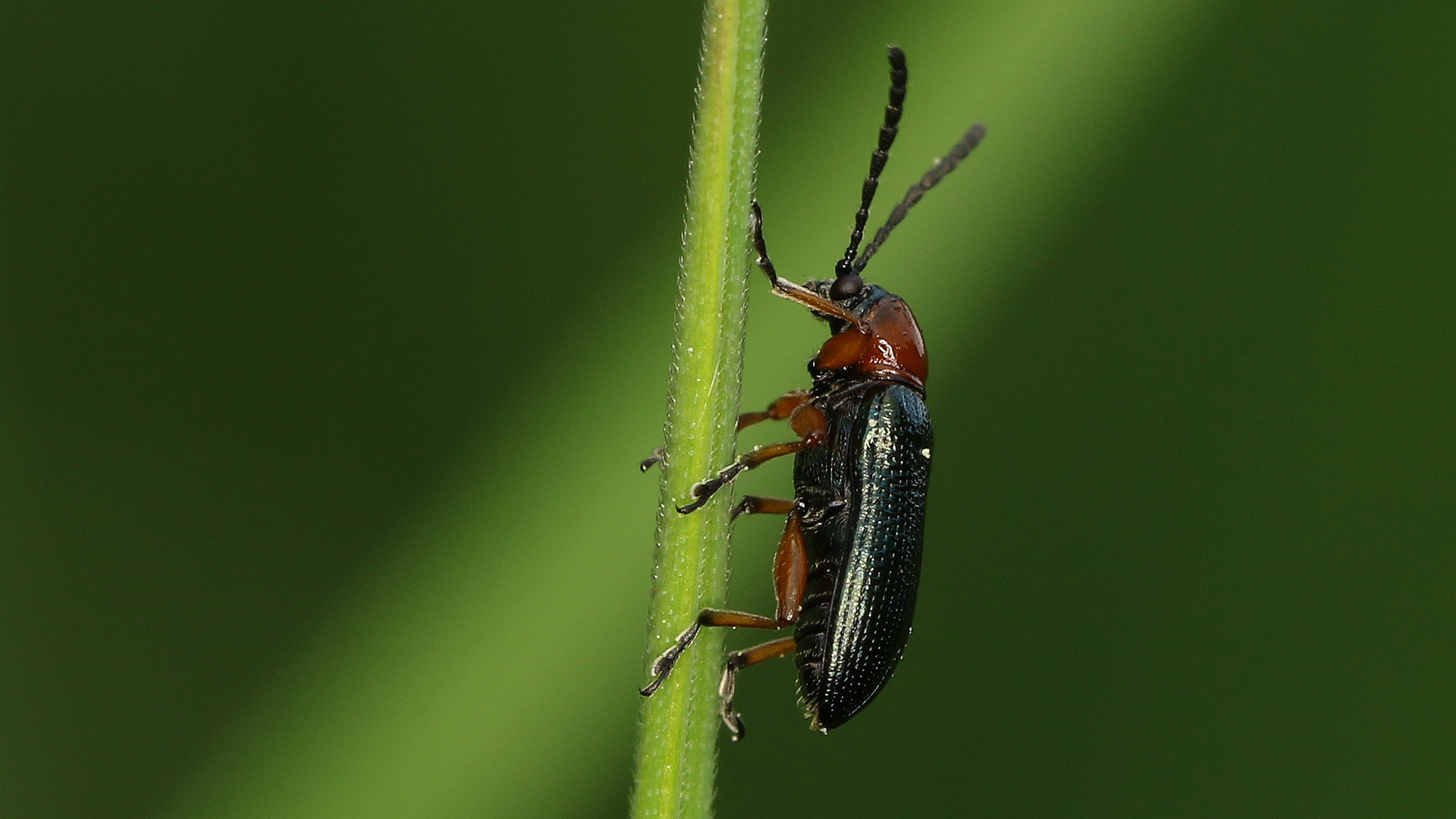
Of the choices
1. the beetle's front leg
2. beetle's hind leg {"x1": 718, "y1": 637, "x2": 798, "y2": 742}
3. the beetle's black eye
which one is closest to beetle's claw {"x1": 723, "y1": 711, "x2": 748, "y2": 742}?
beetle's hind leg {"x1": 718, "y1": 637, "x2": 798, "y2": 742}

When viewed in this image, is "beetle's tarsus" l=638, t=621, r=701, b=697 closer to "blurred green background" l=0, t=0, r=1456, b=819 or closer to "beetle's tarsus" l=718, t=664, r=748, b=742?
"beetle's tarsus" l=718, t=664, r=748, b=742

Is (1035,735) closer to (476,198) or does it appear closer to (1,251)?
(476,198)

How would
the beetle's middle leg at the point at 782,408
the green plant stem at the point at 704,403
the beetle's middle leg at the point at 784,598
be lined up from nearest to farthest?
the green plant stem at the point at 704,403 → the beetle's middle leg at the point at 784,598 → the beetle's middle leg at the point at 782,408

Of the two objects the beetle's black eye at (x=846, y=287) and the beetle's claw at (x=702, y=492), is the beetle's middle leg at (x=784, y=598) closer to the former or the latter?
the beetle's black eye at (x=846, y=287)

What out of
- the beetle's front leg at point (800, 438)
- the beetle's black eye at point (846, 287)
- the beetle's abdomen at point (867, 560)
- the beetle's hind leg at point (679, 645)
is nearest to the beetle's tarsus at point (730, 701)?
the beetle's abdomen at point (867, 560)

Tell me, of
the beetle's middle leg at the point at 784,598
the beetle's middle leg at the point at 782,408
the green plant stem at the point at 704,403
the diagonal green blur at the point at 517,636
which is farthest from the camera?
the beetle's middle leg at the point at 782,408

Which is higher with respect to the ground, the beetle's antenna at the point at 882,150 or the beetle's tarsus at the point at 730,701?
the beetle's antenna at the point at 882,150

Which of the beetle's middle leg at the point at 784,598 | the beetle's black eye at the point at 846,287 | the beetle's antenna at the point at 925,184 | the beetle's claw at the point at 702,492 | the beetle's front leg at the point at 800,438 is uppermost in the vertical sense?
the beetle's antenna at the point at 925,184
